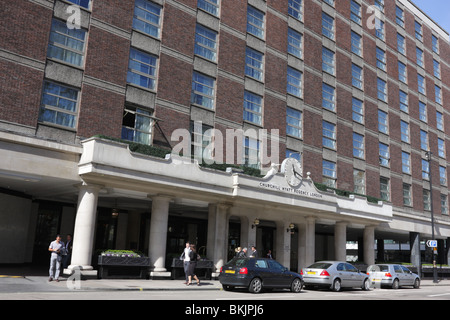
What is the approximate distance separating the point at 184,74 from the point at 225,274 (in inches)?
513

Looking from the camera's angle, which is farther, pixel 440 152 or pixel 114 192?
pixel 440 152

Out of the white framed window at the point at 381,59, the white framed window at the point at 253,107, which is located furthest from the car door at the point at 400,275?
the white framed window at the point at 381,59

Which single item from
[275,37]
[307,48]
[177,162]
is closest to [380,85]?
[307,48]

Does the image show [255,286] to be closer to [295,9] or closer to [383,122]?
[295,9]

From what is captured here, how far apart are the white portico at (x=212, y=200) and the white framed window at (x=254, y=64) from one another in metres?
8.21

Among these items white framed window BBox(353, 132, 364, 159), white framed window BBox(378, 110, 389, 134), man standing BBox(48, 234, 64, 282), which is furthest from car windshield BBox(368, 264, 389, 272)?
man standing BBox(48, 234, 64, 282)

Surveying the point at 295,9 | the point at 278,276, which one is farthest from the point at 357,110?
the point at 278,276

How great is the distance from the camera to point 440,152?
47.3 metres

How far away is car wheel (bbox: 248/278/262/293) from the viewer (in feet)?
54.5

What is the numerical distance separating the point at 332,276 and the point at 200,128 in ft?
37.6

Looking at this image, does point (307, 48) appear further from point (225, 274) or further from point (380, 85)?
point (225, 274)

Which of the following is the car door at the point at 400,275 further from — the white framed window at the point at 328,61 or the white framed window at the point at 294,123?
the white framed window at the point at 328,61

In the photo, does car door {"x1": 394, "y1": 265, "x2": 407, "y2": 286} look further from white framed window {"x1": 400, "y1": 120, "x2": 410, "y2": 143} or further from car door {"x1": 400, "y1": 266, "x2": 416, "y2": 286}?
white framed window {"x1": 400, "y1": 120, "x2": 410, "y2": 143}

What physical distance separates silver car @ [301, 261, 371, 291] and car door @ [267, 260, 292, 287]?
272 cm
